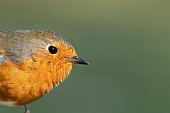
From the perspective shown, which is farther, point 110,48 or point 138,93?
point 110,48

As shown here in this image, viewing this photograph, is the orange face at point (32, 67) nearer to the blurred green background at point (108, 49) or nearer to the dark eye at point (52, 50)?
the dark eye at point (52, 50)

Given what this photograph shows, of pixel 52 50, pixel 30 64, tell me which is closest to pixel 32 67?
pixel 30 64

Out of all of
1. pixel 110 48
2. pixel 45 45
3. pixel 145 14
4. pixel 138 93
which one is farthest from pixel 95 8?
pixel 45 45

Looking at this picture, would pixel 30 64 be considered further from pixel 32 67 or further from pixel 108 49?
pixel 108 49

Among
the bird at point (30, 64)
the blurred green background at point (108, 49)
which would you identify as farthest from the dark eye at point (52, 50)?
the blurred green background at point (108, 49)

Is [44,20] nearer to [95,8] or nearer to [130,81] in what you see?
[95,8]

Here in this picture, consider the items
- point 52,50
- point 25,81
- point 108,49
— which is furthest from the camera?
point 108,49
